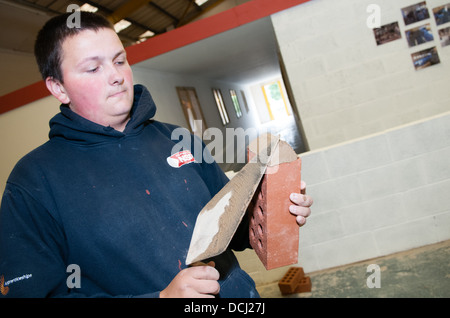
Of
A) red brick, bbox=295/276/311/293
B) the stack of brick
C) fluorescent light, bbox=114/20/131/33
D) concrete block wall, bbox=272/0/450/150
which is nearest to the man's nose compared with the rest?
the stack of brick

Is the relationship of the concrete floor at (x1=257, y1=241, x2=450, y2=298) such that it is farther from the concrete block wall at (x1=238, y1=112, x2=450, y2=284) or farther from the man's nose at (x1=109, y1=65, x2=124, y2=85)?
the man's nose at (x1=109, y1=65, x2=124, y2=85)

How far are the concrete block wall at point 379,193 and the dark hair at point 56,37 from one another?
2.15 metres

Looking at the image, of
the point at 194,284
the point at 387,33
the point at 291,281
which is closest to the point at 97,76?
the point at 194,284

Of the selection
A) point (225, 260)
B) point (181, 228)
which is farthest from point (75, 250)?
point (225, 260)

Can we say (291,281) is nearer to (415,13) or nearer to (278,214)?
(278,214)

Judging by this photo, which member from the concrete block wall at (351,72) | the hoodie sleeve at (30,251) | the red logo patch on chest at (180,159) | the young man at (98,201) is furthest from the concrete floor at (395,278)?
the hoodie sleeve at (30,251)

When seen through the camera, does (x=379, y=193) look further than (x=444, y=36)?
No

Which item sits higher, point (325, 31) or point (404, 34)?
point (325, 31)

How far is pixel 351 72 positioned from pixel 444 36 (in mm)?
1056

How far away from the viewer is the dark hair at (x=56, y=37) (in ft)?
3.32

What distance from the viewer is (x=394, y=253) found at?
2.81m

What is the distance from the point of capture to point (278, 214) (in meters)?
0.93
